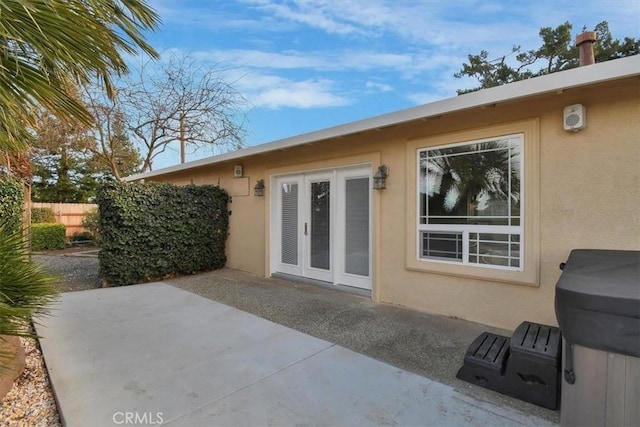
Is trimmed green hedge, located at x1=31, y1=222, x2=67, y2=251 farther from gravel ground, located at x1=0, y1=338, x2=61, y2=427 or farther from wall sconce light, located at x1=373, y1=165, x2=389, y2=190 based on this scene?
wall sconce light, located at x1=373, y1=165, x2=389, y2=190

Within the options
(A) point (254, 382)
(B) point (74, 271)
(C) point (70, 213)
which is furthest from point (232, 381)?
(C) point (70, 213)

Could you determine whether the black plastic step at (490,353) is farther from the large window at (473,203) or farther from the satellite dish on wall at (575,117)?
the satellite dish on wall at (575,117)

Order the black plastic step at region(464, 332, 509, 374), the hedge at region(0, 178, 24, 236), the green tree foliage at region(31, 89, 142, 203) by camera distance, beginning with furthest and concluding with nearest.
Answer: the green tree foliage at region(31, 89, 142, 203) < the hedge at region(0, 178, 24, 236) < the black plastic step at region(464, 332, 509, 374)

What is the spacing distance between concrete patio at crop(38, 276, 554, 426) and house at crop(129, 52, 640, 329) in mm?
1884

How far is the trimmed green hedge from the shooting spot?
12.9m

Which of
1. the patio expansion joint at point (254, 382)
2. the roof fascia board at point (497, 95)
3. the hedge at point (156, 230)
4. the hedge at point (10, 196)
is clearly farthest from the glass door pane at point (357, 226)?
the hedge at point (10, 196)

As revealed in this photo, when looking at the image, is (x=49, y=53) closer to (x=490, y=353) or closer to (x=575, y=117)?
(x=490, y=353)

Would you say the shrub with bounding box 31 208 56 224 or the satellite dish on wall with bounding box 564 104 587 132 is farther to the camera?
the shrub with bounding box 31 208 56 224

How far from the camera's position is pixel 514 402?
8.58 ft

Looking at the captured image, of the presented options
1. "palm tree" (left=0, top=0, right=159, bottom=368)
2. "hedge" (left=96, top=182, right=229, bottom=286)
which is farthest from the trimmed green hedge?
"palm tree" (left=0, top=0, right=159, bottom=368)

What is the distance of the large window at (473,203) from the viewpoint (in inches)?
163

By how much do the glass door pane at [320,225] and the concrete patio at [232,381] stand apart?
2.35 m

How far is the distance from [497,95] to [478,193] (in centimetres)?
128

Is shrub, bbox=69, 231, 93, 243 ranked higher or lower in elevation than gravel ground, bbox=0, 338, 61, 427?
higher
